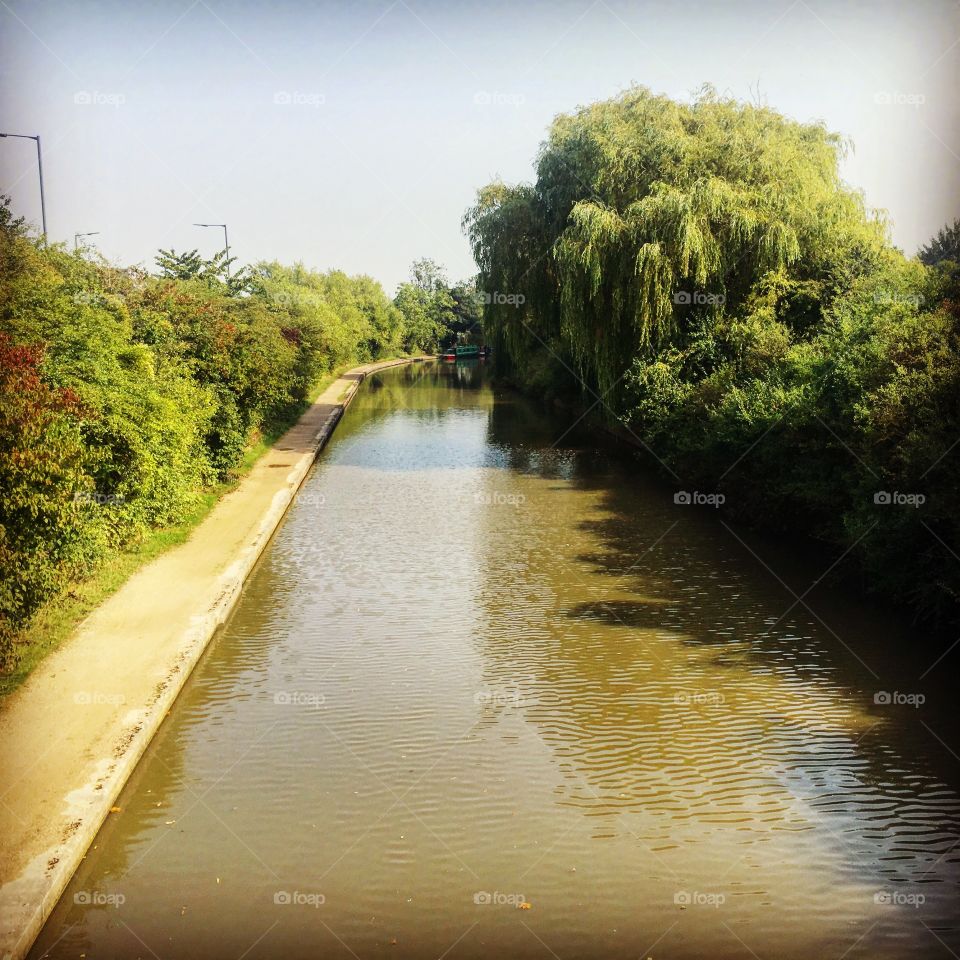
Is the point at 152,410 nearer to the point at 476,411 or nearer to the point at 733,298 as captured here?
the point at 733,298

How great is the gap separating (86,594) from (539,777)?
6961 millimetres

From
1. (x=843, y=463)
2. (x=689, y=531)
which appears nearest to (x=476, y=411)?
(x=689, y=531)

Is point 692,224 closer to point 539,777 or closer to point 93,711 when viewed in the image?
point 539,777

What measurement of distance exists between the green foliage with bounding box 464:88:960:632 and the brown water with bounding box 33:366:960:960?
2276mm

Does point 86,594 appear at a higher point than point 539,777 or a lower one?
higher

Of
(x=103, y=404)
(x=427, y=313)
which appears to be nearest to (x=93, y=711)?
(x=103, y=404)

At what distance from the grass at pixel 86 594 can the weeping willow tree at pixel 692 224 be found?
1077 cm

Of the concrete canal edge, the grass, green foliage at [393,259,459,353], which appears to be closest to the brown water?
the concrete canal edge

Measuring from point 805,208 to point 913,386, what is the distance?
10628 mm

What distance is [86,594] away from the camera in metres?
12.7

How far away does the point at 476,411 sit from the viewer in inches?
1662

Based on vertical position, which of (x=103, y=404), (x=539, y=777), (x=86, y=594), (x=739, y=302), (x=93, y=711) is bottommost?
(x=539, y=777)

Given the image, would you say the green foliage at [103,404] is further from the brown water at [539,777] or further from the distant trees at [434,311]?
the distant trees at [434,311]

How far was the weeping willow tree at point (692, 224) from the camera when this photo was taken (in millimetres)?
22969
